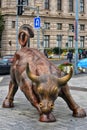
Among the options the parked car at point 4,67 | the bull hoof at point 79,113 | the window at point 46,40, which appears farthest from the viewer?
the window at point 46,40

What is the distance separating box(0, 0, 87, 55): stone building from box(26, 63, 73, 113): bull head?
5441 cm

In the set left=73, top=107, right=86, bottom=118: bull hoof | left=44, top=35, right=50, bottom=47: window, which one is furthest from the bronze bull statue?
left=44, top=35, right=50, bottom=47: window

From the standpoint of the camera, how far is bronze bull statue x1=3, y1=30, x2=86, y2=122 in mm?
9422

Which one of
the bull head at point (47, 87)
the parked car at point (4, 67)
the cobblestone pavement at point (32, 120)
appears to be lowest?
the parked car at point (4, 67)

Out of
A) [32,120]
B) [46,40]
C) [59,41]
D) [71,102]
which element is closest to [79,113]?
[71,102]

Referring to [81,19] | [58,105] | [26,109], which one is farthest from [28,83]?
[81,19]

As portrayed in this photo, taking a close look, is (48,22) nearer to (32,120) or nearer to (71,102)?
(71,102)

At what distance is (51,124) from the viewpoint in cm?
973

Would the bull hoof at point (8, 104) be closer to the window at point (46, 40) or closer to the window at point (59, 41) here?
the window at point (46, 40)

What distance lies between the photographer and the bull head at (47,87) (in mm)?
9359

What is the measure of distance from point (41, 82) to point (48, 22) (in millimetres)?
60473

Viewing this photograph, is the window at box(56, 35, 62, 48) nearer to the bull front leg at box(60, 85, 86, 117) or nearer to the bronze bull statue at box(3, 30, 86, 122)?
the bronze bull statue at box(3, 30, 86, 122)

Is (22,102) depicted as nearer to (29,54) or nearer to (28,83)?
(29,54)

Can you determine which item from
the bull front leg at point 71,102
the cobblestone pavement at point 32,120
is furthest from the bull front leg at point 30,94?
the bull front leg at point 71,102
